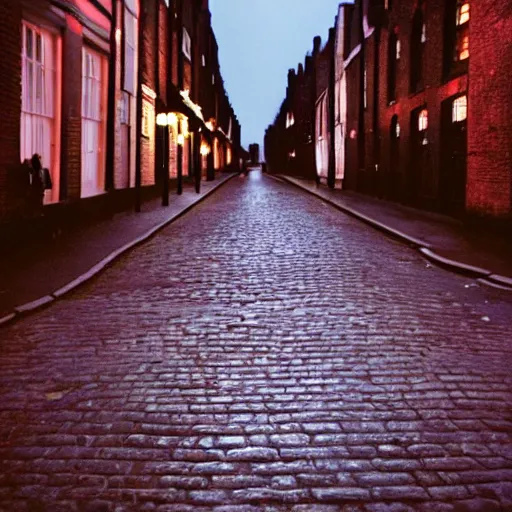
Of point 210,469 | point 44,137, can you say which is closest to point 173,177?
point 44,137

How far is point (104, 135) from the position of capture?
56.7 ft

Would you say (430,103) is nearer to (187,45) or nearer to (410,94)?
(410,94)

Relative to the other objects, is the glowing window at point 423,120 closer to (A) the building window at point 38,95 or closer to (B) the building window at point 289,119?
(A) the building window at point 38,95

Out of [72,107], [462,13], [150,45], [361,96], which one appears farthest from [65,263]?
[361,96]

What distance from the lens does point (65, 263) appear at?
10289 millimetres

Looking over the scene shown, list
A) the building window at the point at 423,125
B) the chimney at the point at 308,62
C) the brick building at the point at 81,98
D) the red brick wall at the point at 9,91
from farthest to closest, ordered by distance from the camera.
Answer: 1. the chimney at the point at 308,62
2. the building window at the point at 423,125
3. the brick building at the point at 81,98
4. the red brick wall at the point at 9,91

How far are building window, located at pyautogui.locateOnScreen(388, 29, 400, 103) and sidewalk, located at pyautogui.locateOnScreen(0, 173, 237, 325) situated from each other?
12.3 meters

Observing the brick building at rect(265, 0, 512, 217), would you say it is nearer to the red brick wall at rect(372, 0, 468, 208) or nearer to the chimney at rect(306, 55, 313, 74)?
the red brick wall at rect(372, 0, 468, 208)

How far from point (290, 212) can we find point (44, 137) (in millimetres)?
9602

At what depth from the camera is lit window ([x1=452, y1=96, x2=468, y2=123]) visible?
17.9 m

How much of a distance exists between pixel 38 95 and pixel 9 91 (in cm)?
171

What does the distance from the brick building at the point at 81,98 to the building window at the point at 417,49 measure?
25.7 feet

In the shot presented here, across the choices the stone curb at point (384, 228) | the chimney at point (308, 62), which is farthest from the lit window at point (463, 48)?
the chimney at point (308, 62)

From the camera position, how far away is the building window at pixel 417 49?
2191 cm
